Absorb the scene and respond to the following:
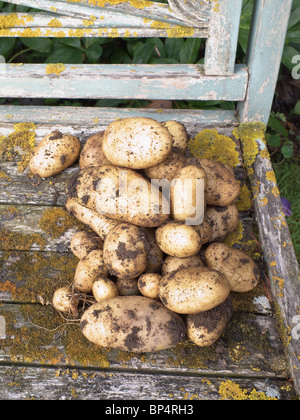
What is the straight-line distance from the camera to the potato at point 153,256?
68.0 inches

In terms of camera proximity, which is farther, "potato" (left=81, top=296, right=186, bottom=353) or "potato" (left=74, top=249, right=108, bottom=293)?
"potato" (left=74, top=249, right=108, bottom=293)

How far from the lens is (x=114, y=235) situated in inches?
65.9

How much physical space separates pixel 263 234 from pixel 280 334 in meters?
0.49

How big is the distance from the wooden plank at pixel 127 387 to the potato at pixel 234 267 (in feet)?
1.25

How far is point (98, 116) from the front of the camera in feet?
8.13

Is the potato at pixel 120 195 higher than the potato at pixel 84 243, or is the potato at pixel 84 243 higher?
the potato at pixel 120 195

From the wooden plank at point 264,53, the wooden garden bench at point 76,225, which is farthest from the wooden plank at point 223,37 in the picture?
the wooden plank at point 264,53

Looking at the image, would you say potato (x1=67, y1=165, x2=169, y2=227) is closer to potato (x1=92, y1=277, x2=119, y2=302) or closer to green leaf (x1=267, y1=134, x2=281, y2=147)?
potato (x1=92, y1=277, x2=119, y2=302)

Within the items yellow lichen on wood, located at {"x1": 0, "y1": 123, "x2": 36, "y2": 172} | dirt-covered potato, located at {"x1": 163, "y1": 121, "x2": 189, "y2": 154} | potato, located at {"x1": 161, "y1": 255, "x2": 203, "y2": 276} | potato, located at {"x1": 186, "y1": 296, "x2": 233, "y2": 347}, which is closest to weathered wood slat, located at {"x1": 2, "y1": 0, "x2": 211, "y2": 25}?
dirt-covered potato, located at {"x1": 163, "y1": 121, "x2": 189, "y2": 154}

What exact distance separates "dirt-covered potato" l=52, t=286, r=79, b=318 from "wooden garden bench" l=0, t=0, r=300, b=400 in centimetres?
6

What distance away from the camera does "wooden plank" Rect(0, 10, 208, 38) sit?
2.06 meters

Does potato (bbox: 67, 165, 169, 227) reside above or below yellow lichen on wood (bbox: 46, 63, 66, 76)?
below

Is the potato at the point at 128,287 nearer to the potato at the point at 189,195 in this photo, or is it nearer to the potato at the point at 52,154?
the potato at the point at 189,195

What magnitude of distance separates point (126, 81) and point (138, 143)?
2.22ft
